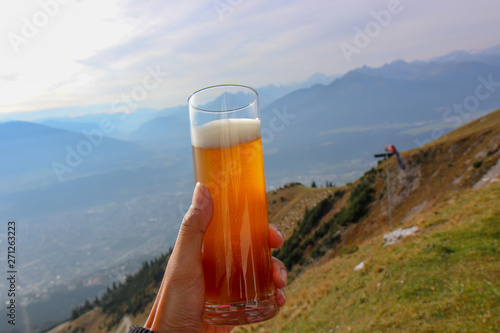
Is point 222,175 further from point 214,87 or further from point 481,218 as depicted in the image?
point 481,218

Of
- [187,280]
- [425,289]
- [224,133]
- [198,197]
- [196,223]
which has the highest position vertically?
[224,133]

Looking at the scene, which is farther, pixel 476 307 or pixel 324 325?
pixel 324 325

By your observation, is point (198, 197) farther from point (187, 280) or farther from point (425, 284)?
point (425, 284)

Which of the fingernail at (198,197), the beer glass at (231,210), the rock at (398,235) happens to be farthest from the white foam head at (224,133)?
the rock at (398,235)

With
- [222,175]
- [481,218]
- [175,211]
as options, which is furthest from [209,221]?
[175,211]

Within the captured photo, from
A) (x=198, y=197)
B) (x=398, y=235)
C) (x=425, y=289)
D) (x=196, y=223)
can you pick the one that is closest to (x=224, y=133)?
(x=198, y=197)

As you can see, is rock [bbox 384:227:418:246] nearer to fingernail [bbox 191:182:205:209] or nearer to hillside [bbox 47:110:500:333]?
hillside [bbox 47:110:500:333]

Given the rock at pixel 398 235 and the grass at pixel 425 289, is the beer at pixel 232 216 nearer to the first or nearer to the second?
the grass at pixel 425 289
